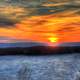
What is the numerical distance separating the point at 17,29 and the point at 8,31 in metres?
0.07

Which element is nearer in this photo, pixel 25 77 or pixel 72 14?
pixel 25 77

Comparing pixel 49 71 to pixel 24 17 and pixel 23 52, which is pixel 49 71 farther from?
pixel 24 17

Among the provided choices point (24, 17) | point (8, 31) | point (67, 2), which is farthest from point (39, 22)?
point (67, 2)

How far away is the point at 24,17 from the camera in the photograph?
2.01 metres

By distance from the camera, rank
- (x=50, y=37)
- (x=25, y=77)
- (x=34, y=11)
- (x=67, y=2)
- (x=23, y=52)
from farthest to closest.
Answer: (x=67, y=2) → (x=34, y=11) → (x=50, y=37) → (x=23, y=52) → (x=25, y=77)

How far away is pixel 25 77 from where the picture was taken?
3.69 feet

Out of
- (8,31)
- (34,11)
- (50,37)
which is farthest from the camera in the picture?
(34,11)

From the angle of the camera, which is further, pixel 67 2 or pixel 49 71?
pixel 67 2

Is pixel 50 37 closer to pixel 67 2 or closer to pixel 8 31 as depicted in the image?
pixel 8 31

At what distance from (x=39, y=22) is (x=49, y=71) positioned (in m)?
0.83

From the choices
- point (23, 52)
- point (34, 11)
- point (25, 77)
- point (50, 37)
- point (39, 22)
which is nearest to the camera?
point (25, 77)

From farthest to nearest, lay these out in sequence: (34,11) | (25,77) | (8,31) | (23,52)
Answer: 1. (34,11)
2. (8,31)
3. (23,52)
4. (25,77)

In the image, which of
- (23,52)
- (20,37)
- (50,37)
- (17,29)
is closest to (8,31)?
(17,29)

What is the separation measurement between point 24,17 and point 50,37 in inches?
17.9
